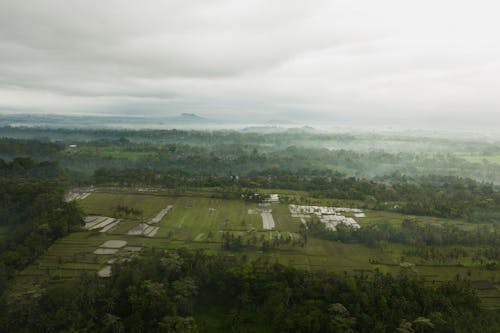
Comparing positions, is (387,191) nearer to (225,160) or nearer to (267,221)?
(267,221)

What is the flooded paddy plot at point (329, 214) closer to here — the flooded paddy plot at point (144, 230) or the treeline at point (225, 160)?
the flooded paddy plot at point (144, 230)

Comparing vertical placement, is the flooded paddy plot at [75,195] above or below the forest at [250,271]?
above

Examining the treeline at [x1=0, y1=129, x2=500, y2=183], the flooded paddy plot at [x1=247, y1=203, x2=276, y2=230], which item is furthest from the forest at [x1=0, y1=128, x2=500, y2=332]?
the treeline at [x1=0, y1=129, x2=500, y2=183]

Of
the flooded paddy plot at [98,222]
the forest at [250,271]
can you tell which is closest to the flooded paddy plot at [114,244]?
the forest at [250,271]

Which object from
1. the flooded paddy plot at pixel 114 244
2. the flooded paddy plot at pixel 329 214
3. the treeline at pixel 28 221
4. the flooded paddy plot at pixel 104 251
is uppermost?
the treeline at pixel 28 221

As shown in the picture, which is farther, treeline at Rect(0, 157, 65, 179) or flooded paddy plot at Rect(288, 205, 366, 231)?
treeline at Rect(0, 157, 65, 179)

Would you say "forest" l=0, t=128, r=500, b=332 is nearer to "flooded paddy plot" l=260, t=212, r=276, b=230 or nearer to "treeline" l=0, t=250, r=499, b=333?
"treeline" l=0, t=250, r=499, b=333
